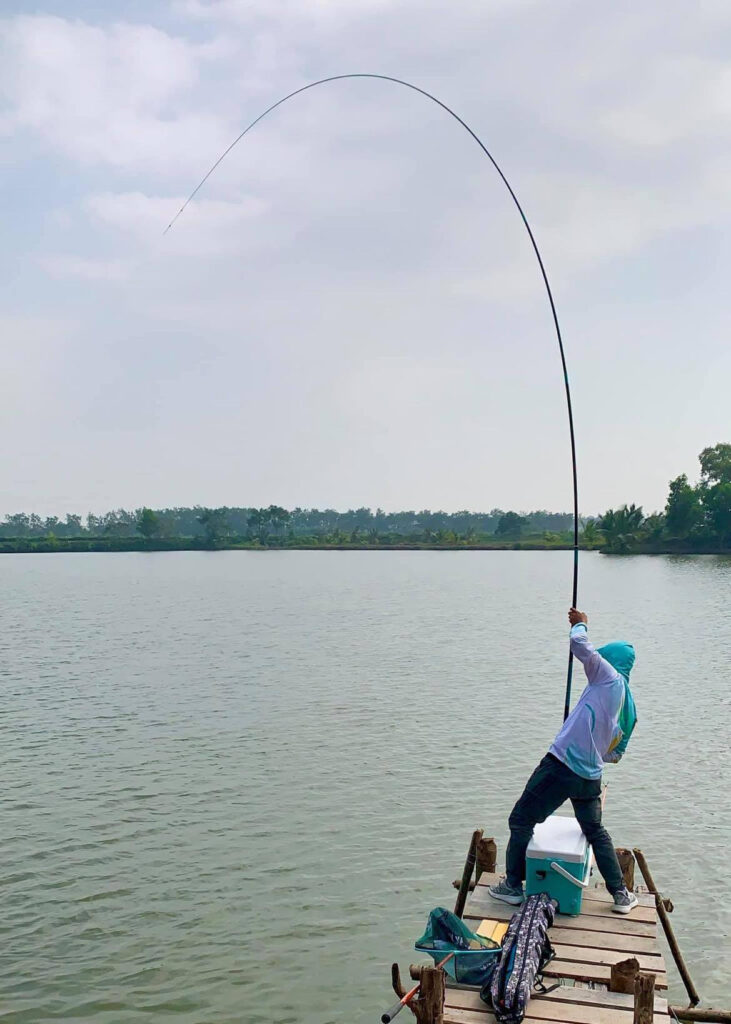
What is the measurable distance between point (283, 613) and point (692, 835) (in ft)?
111

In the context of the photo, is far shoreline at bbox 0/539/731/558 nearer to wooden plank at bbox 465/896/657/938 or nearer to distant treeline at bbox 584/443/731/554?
distant treeline at bbox 584/443/731/554

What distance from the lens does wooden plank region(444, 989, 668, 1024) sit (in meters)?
5.43

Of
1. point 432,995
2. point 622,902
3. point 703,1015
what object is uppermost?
point 432,995

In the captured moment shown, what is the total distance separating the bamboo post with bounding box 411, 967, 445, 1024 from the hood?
8.41 feet

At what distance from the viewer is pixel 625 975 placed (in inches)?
223

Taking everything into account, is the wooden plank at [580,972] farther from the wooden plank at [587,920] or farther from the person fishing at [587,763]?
the person fishing at [587,763]

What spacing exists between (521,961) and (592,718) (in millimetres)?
1743

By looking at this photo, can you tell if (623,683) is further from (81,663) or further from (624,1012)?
(81,663)

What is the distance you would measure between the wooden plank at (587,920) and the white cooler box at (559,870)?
0.37 feet

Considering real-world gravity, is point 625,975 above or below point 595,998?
above

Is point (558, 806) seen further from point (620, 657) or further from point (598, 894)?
point (620, 657)

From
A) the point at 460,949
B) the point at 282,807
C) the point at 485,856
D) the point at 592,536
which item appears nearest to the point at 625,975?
the point at 460,949

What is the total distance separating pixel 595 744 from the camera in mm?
6742

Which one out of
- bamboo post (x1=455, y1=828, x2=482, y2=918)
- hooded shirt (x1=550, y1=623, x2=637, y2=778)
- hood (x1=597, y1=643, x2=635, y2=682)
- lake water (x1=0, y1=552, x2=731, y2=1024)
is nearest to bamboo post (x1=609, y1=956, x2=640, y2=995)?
hooded shirt (x1=550, y1=623, x2=637, y2=778)
